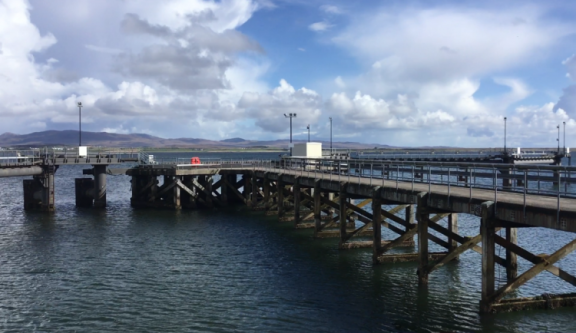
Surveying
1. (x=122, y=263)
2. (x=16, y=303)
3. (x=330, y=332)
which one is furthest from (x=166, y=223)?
(x=330, y=332)

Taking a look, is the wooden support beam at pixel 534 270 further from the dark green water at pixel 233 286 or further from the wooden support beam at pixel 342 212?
the wooden support beam at pixel 342 212

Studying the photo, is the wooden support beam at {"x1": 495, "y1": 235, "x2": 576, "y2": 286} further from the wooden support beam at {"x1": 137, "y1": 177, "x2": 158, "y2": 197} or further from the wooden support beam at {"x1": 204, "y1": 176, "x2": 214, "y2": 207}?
the wooden support beam at {"x1": 137, "y1": 177, "x2": 158, "y2": 197}

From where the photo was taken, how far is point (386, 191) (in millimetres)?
22391

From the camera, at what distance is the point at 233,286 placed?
20516mm

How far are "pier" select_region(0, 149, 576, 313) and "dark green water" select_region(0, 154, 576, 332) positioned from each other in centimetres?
102

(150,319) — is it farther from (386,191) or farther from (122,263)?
(386,191)

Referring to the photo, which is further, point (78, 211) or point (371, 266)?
point (78, 211)

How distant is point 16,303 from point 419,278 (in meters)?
15.4

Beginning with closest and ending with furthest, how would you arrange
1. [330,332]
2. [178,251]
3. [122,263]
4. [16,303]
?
1. [330,332]
2. [16,303]
3. [122,263]
4. [178,251]

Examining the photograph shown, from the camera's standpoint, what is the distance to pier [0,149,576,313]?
15.7 metres

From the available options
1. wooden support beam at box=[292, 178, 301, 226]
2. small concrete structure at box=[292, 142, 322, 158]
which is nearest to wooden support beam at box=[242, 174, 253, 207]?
small concrete structure at box=[292, 142, 322, 158]

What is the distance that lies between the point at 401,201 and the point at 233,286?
7879 mm

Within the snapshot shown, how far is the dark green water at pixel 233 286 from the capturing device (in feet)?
53.6

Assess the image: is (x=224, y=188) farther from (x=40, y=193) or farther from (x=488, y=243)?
(x=488, y=243)
